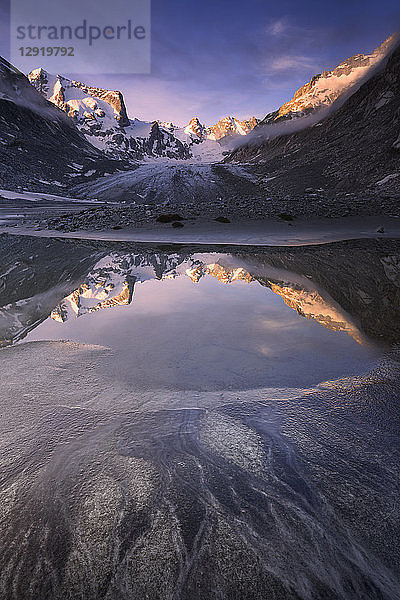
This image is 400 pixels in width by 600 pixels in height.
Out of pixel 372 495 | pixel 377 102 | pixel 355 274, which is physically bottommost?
pixel 372 495

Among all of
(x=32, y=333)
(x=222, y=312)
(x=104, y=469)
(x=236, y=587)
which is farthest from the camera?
(x=222, y=312)

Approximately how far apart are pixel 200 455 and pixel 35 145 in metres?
135

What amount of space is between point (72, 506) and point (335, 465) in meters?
1.86

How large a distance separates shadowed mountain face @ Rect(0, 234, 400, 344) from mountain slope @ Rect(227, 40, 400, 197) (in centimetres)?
4072

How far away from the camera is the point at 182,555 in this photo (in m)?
1.88

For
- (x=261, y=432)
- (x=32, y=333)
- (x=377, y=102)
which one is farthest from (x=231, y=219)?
(x=377, y=102)

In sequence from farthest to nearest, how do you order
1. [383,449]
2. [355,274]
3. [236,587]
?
[355,274] → [383,449] → [236,587]

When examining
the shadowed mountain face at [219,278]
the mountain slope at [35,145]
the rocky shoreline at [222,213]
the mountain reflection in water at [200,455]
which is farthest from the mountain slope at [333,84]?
the mountain reflection in water at [200,455]

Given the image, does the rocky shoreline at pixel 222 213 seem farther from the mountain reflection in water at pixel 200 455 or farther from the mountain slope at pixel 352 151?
the mountain slope at pixel 352 151

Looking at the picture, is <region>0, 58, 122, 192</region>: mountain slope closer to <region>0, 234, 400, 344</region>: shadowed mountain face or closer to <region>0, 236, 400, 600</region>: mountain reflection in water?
<region>0, 234, 400, 344</region>: shadowed mountain face

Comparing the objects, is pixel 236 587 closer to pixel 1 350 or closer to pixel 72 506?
pixel 72 506

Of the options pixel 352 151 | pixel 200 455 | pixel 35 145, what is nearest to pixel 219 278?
pixel 200 455

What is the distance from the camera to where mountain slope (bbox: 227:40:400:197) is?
182 feet

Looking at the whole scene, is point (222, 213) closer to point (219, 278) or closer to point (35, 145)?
point (219, 278)
